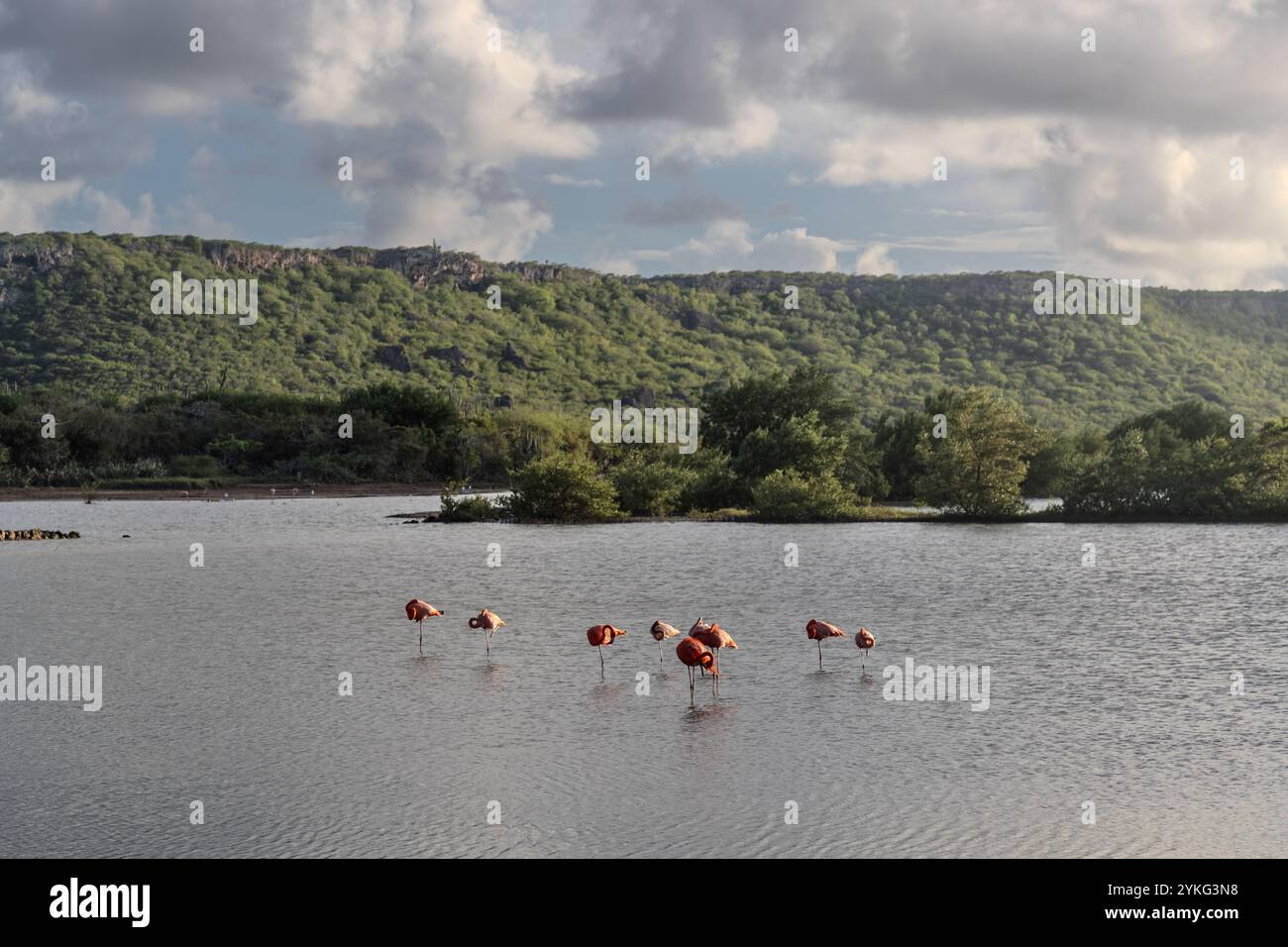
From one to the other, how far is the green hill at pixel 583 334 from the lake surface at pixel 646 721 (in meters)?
83.8

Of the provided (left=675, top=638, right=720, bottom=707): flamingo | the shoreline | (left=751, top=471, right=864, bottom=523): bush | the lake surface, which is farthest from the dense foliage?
(left=675, top=638, right=720, bottom=707): flamingo

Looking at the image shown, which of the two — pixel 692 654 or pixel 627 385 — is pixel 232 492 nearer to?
pixel 692 654

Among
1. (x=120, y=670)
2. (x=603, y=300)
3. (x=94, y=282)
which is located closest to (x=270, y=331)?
(x=94, y=282)

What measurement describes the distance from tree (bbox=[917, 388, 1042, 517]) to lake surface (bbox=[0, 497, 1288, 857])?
14.5 m

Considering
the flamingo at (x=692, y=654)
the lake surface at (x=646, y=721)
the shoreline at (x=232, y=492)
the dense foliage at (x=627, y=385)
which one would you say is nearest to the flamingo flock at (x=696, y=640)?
the flamingo at (x=692, y=654)

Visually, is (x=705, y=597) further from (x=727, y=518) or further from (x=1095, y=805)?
(x=727, y=518)

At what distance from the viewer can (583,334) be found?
141 metres

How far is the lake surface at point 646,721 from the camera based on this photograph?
925 centimetres

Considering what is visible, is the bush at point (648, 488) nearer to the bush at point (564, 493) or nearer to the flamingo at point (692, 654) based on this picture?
the bush at point (564, 493)

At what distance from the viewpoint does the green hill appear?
4535 inches

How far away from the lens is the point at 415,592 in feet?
81.3

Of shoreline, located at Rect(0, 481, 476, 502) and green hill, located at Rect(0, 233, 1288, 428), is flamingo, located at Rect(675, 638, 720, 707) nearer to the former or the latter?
shoreline, located at Rect(0, 481, 476, 502)

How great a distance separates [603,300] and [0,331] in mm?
67436

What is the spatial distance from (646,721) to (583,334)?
12933cm
